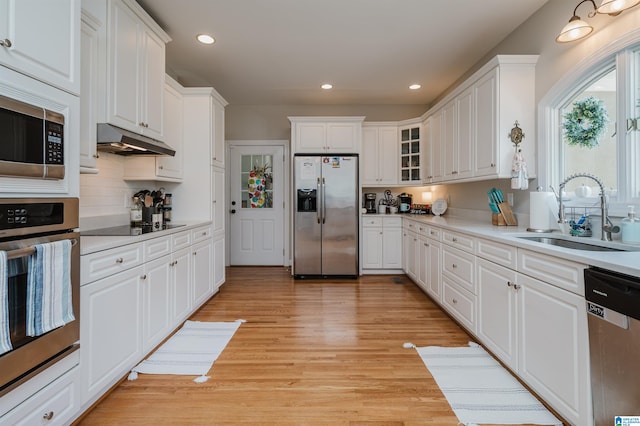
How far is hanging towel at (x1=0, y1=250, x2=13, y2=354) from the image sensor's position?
108cm

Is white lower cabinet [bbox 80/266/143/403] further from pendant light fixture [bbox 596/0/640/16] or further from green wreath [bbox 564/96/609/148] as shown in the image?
green wreath [bbox 564/96/609/148]

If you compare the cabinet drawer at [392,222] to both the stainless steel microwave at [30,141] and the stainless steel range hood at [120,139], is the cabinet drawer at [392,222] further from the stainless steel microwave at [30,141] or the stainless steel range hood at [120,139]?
the stainless steel microwave at [30,141]

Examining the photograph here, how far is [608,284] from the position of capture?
119cm

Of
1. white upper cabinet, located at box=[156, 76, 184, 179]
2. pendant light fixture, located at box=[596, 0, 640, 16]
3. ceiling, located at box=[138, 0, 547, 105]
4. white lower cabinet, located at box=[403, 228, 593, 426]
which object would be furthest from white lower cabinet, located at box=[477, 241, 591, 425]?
white upper cabinet, located at box=[156, 76, 184, 179]

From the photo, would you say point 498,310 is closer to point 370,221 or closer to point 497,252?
point 497,252

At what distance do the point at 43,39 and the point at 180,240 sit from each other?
5.51 feet

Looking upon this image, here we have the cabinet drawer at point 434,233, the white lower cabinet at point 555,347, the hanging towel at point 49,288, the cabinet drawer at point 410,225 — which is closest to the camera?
the hanging towel at point 49,288

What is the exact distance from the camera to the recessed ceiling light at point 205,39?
294 cm

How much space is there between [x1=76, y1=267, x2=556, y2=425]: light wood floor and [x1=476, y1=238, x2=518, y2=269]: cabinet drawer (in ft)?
2.49

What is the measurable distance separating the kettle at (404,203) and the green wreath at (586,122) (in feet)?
8.98

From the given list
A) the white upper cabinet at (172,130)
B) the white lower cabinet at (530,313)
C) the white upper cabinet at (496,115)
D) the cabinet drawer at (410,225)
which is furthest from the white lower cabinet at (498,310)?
the white upper cabinet at (172,130)

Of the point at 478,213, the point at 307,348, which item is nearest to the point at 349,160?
the point at 478,213

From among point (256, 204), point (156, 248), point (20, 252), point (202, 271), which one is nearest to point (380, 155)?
point (256, 204)

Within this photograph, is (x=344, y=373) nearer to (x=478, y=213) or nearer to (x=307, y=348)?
(x=307, y=348)
